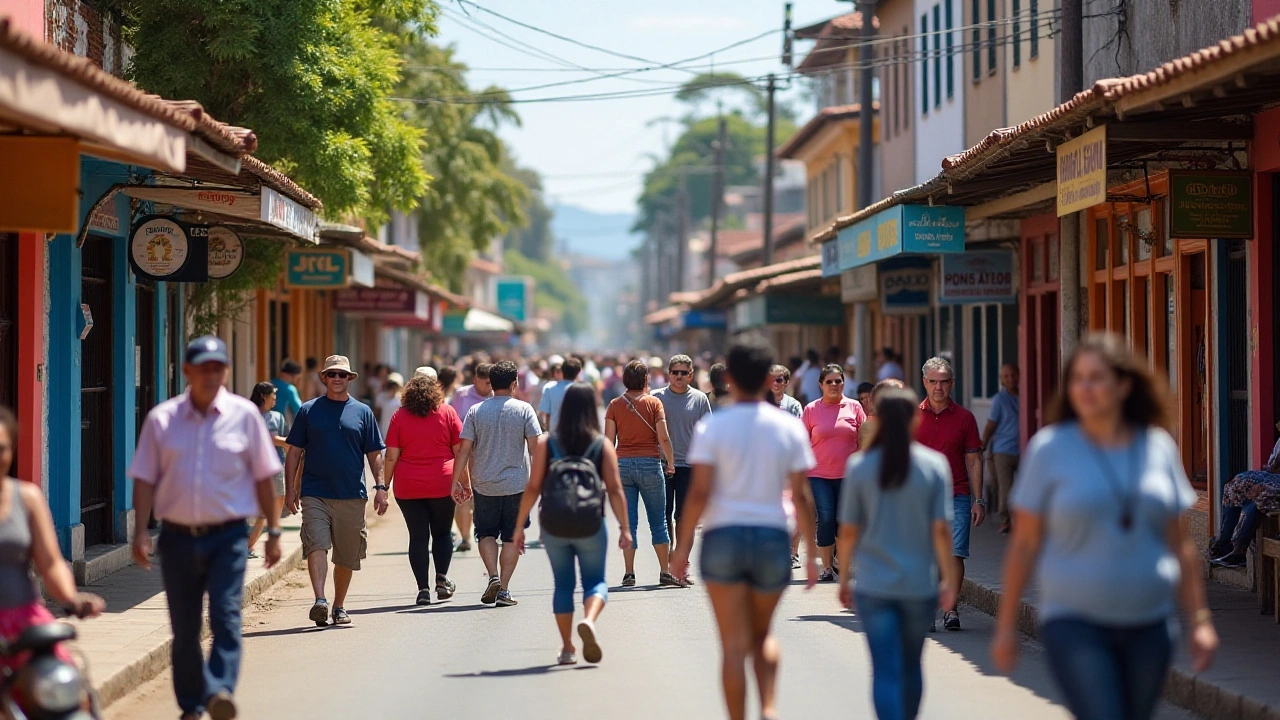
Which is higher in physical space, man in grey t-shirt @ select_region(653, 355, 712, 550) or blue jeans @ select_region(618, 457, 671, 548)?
man in grey t-shirt @ select_region(653, 355, 712, 550)

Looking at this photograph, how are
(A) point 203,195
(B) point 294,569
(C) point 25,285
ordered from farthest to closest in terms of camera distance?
(B) point 294,569 < (A) point 203,195 < (C) point 25,285

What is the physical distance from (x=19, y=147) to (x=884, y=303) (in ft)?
58.9

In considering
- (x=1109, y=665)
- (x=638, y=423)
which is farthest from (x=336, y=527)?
(x=1109, y=665)

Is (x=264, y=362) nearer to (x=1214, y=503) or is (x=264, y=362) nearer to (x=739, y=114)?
(x=1214, y=503)

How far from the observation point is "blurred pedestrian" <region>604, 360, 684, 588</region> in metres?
14.3

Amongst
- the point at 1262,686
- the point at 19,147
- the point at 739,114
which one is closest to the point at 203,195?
the point at 19,147

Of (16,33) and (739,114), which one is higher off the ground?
(739,114)

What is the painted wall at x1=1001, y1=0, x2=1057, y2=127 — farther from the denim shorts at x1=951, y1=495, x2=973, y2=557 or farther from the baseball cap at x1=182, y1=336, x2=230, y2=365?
the baseball cap at x1=182, y1=336, x2=230, y2=365

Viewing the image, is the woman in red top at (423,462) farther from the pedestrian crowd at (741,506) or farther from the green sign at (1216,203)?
the green sign at (1216,203)

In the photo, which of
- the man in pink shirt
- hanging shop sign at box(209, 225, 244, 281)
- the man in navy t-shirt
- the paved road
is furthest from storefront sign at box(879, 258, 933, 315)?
the man in pink shirt

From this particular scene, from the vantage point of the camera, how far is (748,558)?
7434mm

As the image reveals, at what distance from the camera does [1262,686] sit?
29.0ft

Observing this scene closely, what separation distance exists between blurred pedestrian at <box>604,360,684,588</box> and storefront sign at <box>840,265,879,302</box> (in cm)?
986

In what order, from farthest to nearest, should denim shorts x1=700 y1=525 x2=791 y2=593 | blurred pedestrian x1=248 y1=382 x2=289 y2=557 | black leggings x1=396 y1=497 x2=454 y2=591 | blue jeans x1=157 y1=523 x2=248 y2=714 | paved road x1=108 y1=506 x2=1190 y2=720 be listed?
1. blurred pedestrian x1=248 y1=382 x2=289 y2=557
2. black leggings x1=396 y1=497 x2=454 y2=591
3. paved road x1=108 y1=506 x2=1190 y2=720
4. blue jeans x1=157 y1=523 x2=248 y2=714
5. denim shorts x1=700 y1=525 x2=791 y2=593
